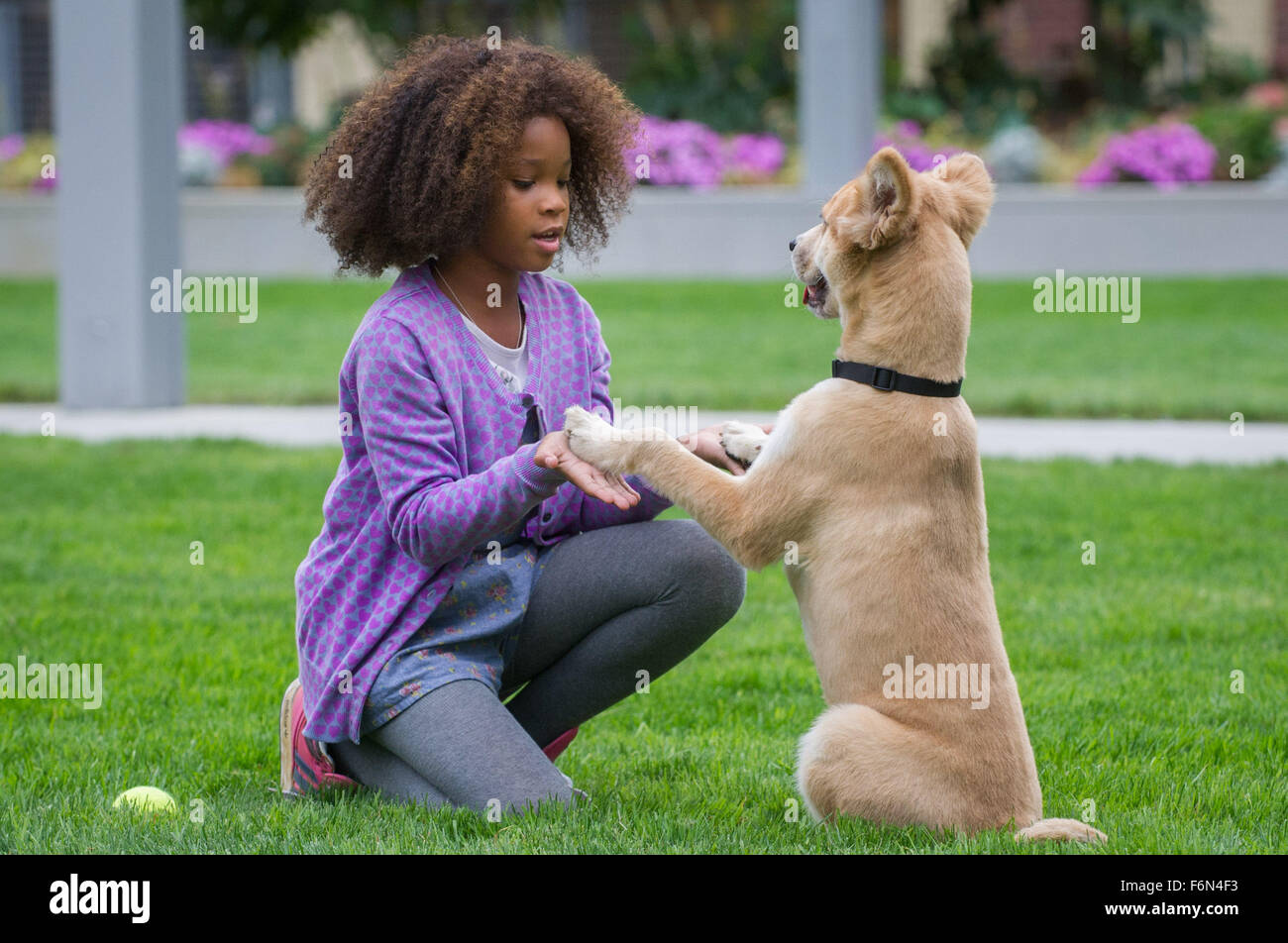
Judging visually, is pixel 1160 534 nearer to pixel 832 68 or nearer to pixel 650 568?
pixel 650 568

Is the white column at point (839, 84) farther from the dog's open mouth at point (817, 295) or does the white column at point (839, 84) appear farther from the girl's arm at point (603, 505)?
the dog's open mouth at point (817, 295)

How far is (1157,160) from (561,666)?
593 inches

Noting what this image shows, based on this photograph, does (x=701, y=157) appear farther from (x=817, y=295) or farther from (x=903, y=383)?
(x=903, y=383)

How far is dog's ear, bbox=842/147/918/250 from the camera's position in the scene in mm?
3404

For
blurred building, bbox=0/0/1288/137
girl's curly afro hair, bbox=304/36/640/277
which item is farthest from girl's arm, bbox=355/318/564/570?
blurred building, bbox=0/0/1288/137

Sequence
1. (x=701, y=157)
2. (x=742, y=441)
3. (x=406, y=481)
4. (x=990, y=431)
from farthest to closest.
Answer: (x=701, y=157), (x=990, y=431), (x=742, y=441), (x=406, y=481)

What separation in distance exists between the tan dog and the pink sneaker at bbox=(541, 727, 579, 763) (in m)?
0.81

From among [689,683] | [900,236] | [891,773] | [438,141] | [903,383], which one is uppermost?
[438,141]

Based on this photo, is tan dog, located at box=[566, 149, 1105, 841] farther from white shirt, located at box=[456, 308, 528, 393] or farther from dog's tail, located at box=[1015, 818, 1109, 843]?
white shirt, located at box=[456, 308, 528, 393]

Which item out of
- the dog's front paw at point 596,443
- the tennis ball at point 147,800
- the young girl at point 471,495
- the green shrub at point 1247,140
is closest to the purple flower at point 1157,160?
the green shrub at point 1247,140

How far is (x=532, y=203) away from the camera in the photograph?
150 inches

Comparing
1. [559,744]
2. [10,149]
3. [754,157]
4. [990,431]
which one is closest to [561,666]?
[559,744]

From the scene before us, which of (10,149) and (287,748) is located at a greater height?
(10,149)
